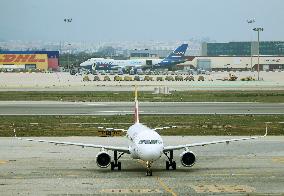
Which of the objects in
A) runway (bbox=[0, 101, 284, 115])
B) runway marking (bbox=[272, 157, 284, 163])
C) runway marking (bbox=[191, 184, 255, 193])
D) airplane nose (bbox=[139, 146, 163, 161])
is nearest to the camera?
runway marking (bbox=[191, 184, 255, 193])

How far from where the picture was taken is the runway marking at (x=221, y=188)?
36469mm

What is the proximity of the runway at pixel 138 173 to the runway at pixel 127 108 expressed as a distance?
29.4m

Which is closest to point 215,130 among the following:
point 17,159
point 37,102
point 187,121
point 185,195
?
point 187,121

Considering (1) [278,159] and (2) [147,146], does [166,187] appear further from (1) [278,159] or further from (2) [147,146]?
(1) [278,159]

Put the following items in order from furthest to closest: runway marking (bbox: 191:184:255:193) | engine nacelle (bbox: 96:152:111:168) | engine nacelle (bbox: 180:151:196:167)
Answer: engine nacelle (bbox: 180:151:196:167) → engine nacelle (bbox: 96:152:111:168) → runway marking (bbox: 191:184:255:193)

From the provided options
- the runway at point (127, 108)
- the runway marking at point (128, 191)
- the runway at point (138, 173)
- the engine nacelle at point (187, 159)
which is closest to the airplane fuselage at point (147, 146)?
the runway at point (138, 173)

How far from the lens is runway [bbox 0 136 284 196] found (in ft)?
122

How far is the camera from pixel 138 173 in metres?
43.1

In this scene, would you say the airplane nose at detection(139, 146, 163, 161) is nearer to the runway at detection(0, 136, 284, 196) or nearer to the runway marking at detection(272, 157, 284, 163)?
the runway at detection(0, 136, 284, 196)

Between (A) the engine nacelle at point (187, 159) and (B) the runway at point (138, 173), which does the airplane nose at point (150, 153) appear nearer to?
(B) the runway at point (138, 173)

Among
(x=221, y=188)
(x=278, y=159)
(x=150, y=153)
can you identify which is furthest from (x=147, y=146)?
(x=278, y=159)

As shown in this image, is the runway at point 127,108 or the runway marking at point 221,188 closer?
the runway marking at point 221,188

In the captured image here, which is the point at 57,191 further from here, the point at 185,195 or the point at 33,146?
the point at 33,146

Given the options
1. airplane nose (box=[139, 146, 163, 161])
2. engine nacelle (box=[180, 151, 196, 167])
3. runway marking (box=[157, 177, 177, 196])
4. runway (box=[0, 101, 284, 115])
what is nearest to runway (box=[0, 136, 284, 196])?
runway marking (box=[157, 177, 177, 196])
